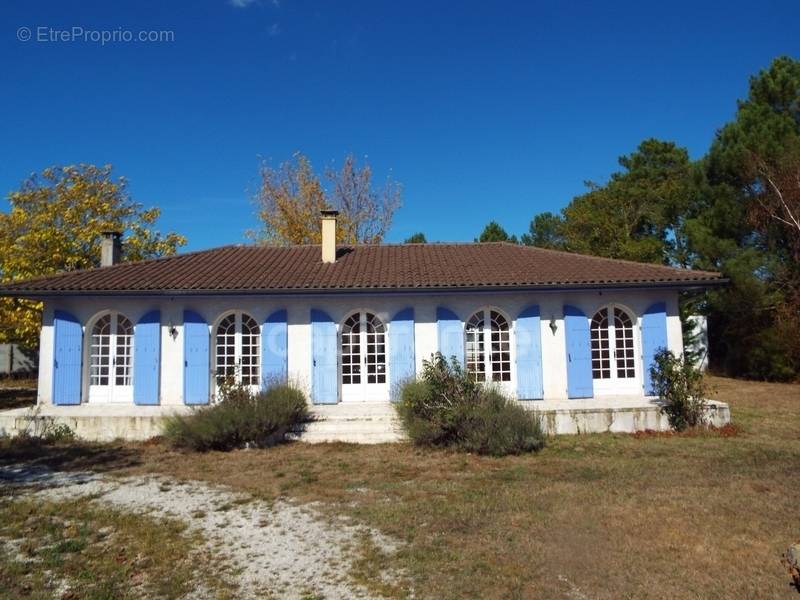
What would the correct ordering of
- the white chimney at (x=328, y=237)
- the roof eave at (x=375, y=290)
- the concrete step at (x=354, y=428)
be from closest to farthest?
the concrete step at (x=354, y=428) < the roof eave at (x=375, y=290) < the white chimney at (x=328, y=237)

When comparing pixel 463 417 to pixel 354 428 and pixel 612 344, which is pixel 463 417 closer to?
pixel 354 428

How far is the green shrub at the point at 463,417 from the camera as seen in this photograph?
31.6 feet

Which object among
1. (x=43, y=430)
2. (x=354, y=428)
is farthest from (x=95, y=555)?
(x=43, y=430)

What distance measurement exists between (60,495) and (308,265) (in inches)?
321

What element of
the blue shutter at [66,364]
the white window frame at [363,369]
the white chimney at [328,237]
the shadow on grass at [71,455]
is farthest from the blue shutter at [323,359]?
the blue shutter at [66,364]

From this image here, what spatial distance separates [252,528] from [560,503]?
3734mm

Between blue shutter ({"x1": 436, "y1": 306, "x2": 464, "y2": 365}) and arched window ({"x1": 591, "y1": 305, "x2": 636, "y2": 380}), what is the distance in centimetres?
328

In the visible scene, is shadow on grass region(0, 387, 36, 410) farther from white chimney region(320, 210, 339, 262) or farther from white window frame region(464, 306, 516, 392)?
white window frame region(464, 306, 516, 392)

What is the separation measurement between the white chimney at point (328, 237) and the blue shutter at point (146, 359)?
15.3 feet

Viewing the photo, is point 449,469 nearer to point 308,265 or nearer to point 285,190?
point 308,265

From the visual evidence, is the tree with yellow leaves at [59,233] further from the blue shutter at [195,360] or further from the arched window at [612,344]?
the arched window at [612,344]

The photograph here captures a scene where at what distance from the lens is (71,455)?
10.1m

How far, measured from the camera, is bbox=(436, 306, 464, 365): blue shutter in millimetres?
12531

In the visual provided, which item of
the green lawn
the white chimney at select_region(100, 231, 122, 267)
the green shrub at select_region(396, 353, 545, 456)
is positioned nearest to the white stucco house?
the green shrub at select_region(396, 353, 545, 456)
